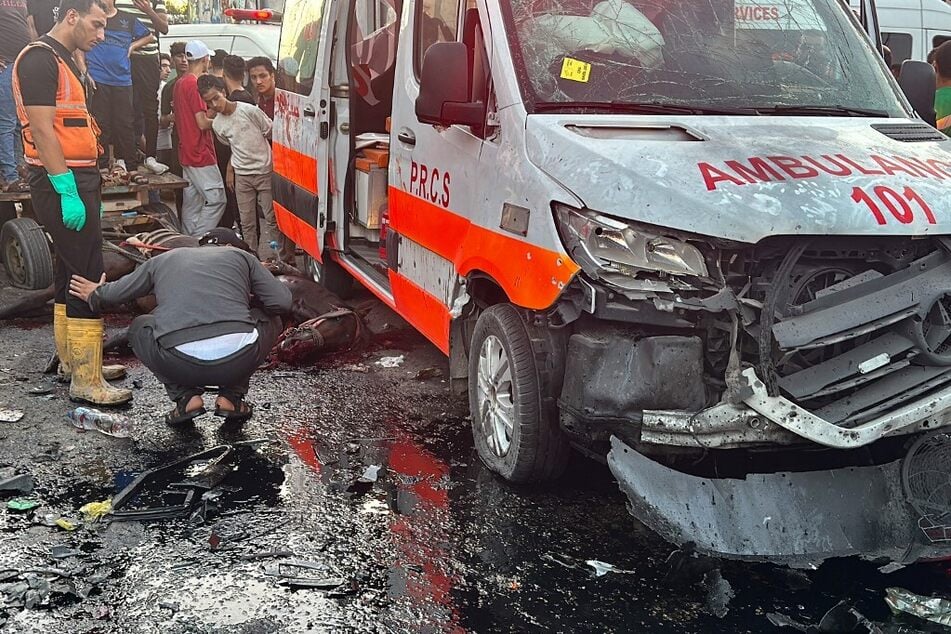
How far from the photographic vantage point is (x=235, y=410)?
5402 mm

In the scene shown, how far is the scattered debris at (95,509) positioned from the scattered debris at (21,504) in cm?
21

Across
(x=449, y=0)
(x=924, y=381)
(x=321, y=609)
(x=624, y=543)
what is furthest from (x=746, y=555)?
(x=449, y=0)

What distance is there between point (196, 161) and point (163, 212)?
0.83m

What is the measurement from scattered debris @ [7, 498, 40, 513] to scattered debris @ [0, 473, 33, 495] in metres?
0.08

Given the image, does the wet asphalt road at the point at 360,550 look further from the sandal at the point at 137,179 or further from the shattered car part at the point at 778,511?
the sandal at the point at 137,179

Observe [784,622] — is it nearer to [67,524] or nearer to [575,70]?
[575,70]

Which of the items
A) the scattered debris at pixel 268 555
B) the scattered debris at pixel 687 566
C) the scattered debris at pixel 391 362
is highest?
the scattered debris at pixel 687 566

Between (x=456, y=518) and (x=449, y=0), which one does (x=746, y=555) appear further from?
(x=449, y=0)

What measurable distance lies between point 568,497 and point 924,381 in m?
1.53

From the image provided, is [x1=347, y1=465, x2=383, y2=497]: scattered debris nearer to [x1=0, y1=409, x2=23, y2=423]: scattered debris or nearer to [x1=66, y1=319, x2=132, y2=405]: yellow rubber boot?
[x1=66, y1=319, x2=132, y2=405]: yellow rubber boot

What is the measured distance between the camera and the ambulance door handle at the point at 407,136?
528 cm

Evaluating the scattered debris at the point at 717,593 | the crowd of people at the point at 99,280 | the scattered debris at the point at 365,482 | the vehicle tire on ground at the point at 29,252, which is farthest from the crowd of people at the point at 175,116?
the scattered debris at the point at 717,593

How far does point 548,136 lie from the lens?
13.2ft

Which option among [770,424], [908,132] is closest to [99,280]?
[770,424]
